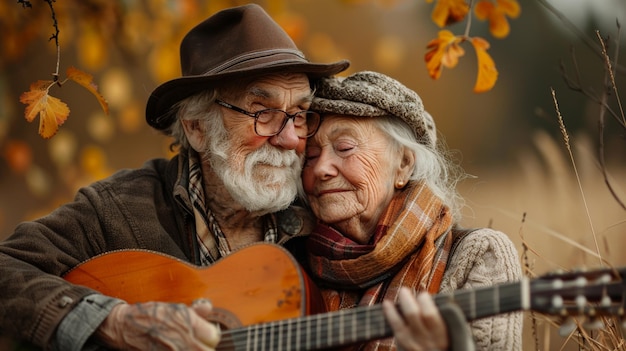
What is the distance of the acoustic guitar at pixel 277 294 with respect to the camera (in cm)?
231

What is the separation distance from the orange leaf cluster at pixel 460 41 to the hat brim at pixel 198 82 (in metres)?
0.48

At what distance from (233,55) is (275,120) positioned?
0.33 metres

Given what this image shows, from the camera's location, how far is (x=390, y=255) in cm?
315

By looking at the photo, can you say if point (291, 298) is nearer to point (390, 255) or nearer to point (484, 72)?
point (390, 255)

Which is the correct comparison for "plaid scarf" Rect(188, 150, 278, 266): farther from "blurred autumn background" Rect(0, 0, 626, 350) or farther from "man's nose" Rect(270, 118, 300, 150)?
"blurred autumn background" Rect(0, 0, 626, 350)

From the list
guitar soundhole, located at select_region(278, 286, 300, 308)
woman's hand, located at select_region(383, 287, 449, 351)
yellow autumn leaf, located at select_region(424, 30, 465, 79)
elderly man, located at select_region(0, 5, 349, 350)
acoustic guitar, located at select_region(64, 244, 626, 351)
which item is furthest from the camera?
yellow autumn leaf, located at select_region(424, 30, 465, 79)

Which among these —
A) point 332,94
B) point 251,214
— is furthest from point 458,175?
point 251,214

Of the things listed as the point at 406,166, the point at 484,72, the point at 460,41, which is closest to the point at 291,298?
the point at 406,166

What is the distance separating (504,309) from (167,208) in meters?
1.71

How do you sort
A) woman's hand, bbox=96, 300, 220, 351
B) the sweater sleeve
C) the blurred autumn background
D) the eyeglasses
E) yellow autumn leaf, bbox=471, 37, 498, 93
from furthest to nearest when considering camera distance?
the blurred autumn background → yellow autumn leaf, bbox=471, 37, 498, 93 → the eyeglasses → the sweater sleeve → woman's hand, bbox=96, 300, 220, 351

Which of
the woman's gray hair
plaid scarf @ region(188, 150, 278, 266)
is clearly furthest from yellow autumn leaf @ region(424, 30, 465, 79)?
plaid scarf @ region(188, 150, 278, 266)

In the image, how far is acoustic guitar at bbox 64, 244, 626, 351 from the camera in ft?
7.57

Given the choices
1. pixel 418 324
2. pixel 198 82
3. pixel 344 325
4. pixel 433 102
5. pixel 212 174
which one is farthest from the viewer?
pixel 433 102

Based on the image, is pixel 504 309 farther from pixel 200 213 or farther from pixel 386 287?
pixel 200 213
